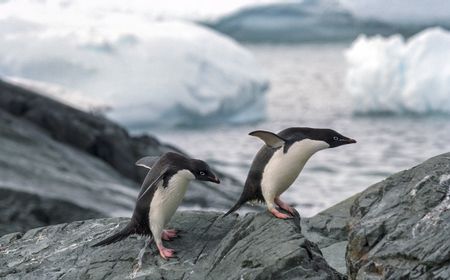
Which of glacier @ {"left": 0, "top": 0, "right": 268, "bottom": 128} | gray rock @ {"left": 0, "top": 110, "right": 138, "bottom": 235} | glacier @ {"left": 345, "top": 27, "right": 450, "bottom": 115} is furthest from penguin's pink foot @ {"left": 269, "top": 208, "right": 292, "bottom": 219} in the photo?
glacier @ {"left": 345, "top": 27, "right": 450, "bottom": 115}

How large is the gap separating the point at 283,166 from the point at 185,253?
735 millimetres

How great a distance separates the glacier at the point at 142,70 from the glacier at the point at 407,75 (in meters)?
2.73

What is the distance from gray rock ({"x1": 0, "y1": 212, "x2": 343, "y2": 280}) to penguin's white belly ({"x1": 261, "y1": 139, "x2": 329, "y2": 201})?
7.5 inches

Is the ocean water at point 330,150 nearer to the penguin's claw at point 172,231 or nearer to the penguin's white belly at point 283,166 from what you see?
the penguin's claw at point 172,231

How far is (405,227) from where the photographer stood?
4.95m

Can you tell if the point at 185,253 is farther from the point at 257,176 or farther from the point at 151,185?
the point at 257,176

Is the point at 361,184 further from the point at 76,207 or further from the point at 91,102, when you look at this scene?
the point at 76,207

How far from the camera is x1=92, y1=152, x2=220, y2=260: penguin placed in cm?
572

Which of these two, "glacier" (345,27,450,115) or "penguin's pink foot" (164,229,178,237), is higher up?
"penguin's pink foot" (164,229,178,237)

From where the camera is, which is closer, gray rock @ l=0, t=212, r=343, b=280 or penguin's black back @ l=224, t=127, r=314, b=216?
gray rock @ l=0, t=212, r=343, b=280

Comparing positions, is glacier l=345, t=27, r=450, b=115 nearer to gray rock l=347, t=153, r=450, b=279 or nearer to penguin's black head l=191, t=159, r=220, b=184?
penguin's black head l=191, t=159, r=220, b=184

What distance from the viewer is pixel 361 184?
66.8ft

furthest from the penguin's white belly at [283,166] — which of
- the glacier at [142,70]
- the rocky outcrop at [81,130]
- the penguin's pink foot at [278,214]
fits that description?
the glacier at [142,70]

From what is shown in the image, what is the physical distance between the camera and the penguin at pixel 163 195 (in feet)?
18.8
